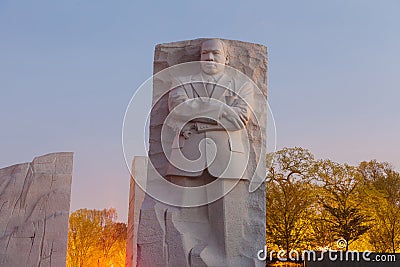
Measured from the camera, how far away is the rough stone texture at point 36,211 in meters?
8.45

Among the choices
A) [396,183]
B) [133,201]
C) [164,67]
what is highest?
[396,183]

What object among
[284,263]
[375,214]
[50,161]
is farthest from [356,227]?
[50,161]

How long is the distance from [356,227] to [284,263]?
14.9ft

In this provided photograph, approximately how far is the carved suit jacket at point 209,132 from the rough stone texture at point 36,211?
9.85 ft

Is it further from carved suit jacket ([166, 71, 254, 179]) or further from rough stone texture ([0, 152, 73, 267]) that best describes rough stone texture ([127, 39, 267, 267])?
rough stone texture ([0, 152, 73, 267])

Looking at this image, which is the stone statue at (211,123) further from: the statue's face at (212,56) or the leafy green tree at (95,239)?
the leafy green tree at (95,239)

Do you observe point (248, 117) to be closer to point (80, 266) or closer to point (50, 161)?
point (50, 161)

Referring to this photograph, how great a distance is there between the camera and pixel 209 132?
6.43 metres

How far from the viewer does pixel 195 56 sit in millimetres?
7059

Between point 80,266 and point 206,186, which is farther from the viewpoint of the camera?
point 80,266

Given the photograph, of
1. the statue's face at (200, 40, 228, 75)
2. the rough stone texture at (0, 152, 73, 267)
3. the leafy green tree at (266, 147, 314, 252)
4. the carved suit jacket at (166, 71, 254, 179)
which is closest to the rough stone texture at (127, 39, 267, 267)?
the carved suit jacket at (166, 71, 254, 179)

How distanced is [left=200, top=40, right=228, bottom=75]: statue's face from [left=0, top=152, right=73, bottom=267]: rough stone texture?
139 inches

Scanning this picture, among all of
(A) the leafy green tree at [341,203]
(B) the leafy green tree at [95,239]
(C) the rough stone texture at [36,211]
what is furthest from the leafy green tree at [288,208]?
(C) the rough stone texture at [36,211]

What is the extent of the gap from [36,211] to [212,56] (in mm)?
4097
